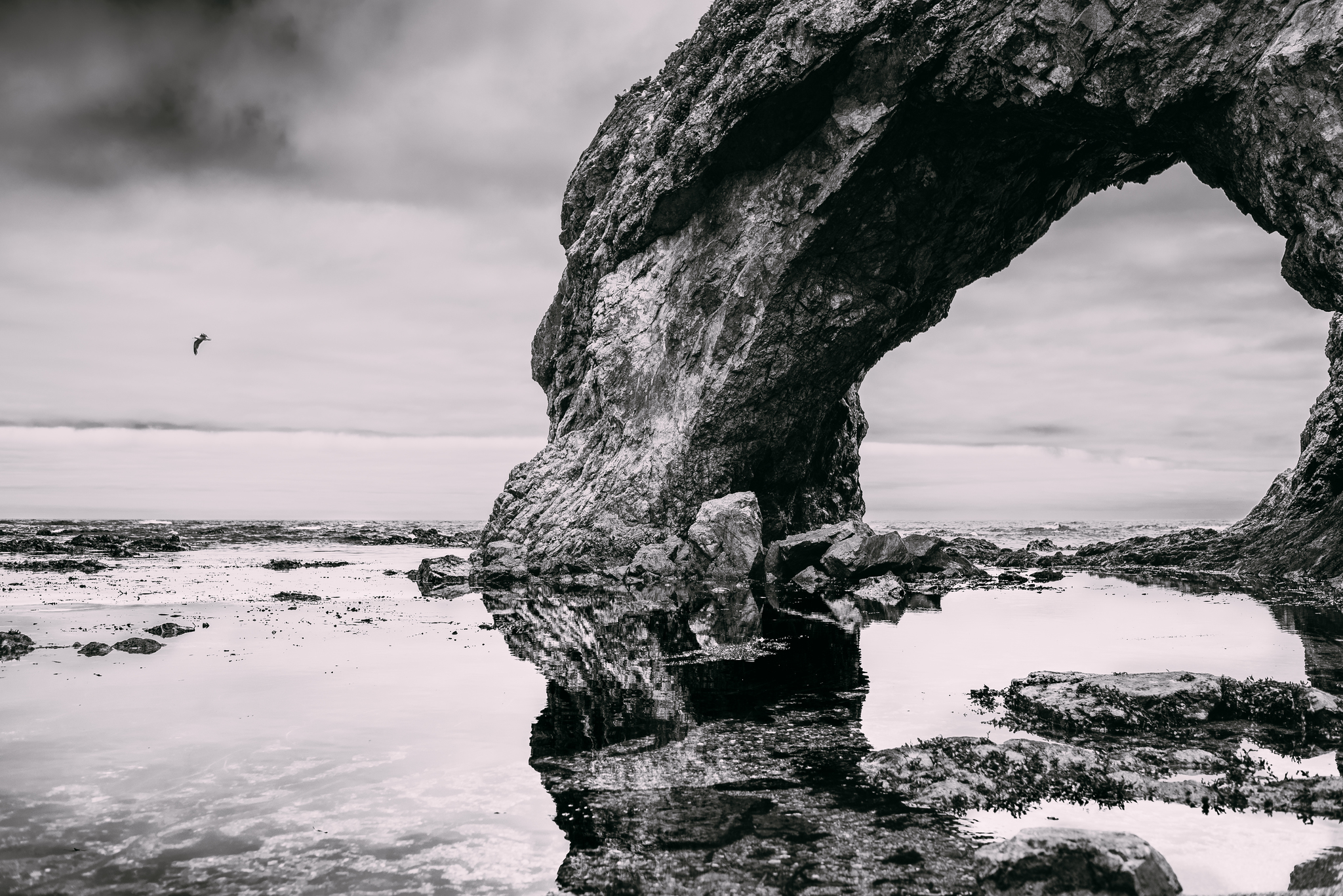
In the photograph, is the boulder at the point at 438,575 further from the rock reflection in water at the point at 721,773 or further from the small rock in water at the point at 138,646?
the rock reflection in water at the point at 721,773

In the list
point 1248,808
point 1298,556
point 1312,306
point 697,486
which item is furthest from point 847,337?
point 1248,808

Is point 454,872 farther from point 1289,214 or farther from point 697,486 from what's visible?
point 697,486

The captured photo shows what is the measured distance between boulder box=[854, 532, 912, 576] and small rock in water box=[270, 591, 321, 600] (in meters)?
17.7

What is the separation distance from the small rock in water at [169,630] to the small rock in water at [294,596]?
261 inches

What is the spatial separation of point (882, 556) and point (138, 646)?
75.3ft

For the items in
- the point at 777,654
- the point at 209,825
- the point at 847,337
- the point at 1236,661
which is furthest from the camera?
the point at 847,337

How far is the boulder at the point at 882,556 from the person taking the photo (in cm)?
2991

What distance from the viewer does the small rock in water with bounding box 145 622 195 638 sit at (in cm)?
1708

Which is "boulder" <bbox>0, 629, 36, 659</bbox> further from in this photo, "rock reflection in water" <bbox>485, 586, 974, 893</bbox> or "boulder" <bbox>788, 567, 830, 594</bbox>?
"boulder" <bbox>788, 567, 830, 594</bbox>

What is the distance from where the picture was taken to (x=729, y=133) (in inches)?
1170

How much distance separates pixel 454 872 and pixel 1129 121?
23952 mm

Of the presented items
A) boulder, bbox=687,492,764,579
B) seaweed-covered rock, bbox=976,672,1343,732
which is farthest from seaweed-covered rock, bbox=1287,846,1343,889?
boulder, bbox=687,492,764,579

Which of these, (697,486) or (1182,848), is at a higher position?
(697,486)

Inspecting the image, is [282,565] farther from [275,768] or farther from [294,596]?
[275,768]
